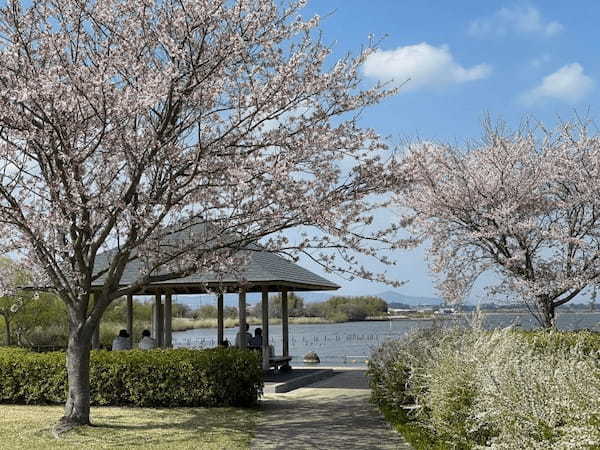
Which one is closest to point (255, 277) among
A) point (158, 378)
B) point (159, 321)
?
point (158, 378)

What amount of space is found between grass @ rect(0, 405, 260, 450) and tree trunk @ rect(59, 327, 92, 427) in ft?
0.78

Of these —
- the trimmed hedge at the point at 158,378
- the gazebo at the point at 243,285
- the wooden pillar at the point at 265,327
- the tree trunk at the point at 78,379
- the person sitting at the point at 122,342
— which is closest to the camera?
the tree trunk at the point at 78,379

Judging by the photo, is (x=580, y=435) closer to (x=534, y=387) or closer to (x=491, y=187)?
(x=534, y=387)

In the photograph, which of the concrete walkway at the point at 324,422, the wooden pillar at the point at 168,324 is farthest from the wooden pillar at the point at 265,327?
the wooden pillar at the point at 168,324

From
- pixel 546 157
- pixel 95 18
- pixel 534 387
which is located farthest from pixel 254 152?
pixel 546 157

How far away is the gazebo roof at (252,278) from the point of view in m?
13.9

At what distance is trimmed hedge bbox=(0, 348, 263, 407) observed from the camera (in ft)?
36.5

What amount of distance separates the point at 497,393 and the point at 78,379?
6.10m

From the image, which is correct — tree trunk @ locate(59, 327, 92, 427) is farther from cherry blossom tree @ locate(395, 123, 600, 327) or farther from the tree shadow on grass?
cherry blossom tree @ locate(395, 123, 600, 327)

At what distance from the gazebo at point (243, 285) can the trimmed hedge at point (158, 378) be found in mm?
1435

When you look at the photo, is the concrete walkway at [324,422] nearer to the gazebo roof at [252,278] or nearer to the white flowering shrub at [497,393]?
the white flowering shrub at [497,393]

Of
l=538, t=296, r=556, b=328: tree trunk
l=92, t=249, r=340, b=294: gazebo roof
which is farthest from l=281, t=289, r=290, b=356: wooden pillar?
l=538, t=296, r=556, b=328: tree trunk

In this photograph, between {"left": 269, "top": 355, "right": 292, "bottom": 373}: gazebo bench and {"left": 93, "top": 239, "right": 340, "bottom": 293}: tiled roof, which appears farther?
{"left": 269, "top": 355, "right": 292, "bottom": 373}: gazebo bench

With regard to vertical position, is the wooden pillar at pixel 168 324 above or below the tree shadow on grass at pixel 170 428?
above
